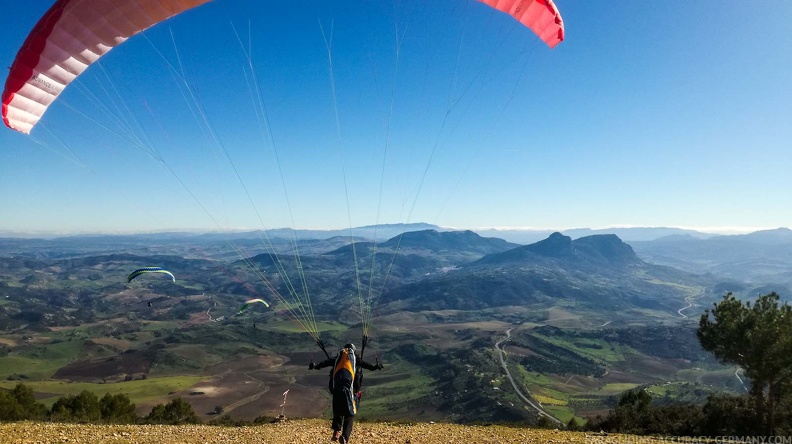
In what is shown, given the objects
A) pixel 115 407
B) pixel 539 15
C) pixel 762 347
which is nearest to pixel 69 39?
pixel 539 15

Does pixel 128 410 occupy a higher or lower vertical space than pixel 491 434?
lower

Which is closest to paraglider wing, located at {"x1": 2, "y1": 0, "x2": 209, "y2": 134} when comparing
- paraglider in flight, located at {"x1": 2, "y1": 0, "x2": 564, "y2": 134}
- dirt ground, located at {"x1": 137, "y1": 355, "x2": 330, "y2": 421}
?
paraglider in flight, located at {"x1": 2, "y1": 0, "x2": 564, "y2": 134}

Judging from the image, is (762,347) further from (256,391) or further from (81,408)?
(256,391)

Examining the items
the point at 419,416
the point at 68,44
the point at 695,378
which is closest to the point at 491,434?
the point at 68,44

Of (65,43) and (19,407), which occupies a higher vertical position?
(65,43)

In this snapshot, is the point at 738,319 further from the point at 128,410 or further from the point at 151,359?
the point at 151,359

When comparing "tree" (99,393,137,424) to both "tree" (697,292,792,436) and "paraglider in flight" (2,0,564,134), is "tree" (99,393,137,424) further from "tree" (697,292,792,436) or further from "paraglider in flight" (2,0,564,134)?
"tree" (697,292,792,436)
